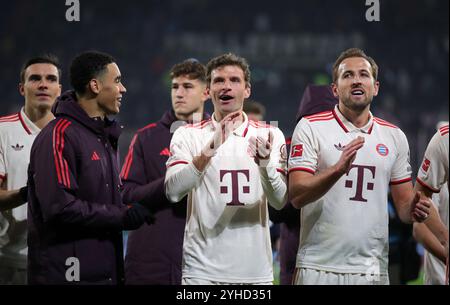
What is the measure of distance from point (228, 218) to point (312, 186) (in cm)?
50

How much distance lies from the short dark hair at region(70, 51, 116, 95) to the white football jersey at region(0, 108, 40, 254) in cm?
118

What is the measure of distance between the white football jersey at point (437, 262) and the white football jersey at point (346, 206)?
975 mm

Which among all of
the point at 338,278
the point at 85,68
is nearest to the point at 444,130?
the point at 338,278

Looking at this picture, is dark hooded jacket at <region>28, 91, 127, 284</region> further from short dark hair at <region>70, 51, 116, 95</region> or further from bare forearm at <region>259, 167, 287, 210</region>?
bare forearm at <region>259, 167, 287, 210</region>

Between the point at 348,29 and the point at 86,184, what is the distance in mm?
22261

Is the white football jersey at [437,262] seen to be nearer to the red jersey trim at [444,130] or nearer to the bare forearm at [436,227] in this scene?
the bare forearm at [436,227]

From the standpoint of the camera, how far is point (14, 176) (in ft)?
16.0

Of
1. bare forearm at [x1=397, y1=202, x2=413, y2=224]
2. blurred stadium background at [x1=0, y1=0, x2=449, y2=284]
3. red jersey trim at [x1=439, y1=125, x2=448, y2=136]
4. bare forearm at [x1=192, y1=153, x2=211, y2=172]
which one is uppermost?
blurred stadium background at [x1=0, y1=0, x2=449, y2=284]

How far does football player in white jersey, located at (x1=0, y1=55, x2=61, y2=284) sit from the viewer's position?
16.0ft

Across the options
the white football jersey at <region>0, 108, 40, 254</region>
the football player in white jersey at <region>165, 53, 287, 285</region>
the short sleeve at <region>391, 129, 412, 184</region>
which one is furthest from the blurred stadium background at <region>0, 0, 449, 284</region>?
the football player in white jersey at <region>165, 53, 287, 285</region>

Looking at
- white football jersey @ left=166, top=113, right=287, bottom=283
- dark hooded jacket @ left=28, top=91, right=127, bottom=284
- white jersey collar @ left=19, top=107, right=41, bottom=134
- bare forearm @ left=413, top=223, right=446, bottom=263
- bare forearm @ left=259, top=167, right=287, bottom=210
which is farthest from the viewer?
white jersey collar @ left=19, top=107, right=41, bottom=134

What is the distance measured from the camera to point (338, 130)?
4.03m

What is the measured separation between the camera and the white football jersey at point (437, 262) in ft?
15.7
